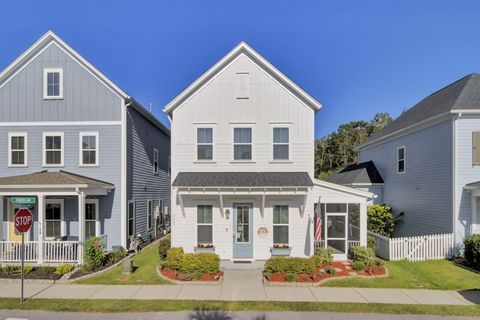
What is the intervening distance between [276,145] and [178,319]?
346 inches

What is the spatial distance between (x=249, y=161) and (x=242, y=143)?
3.09 ft

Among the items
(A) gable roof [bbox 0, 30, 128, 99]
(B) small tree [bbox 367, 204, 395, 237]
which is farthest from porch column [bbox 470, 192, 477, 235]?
(A) gable roof [bbox 0, 30, 128, 99]

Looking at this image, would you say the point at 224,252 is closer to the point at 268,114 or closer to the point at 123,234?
the point at 123,234

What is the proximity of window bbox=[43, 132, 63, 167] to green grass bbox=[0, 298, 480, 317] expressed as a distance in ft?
25.1

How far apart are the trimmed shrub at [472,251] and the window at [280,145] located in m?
9.04

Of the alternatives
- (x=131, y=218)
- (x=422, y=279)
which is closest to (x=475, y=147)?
(x=422, y=279)

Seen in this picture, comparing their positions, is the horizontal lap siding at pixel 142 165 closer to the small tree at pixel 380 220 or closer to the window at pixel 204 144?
the window at pixel 204 144

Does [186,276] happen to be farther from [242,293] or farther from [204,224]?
[204,224]

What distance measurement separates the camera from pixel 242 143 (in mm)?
14203

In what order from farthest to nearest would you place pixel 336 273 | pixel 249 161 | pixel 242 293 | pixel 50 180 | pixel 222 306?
pixel 249 161 → pixel 50 180 → pixel 336 273 → pixel 242 293 → pixel 222 306

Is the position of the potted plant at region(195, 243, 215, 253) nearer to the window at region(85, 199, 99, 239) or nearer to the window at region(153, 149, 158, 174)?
the window at region(85, 199, 99, 239)

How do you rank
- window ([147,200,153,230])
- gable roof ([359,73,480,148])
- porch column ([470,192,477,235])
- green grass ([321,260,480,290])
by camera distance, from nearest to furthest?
1. green grass ([321,260,480,290])
2. porch column ([470,192,477,235])
3. gable roof ([359,73,480,148])
4. window ([147,200,153,230])

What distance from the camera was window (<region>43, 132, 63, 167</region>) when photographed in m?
14.9

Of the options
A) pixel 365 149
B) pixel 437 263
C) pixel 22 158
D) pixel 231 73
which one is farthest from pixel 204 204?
pixel 365 149
